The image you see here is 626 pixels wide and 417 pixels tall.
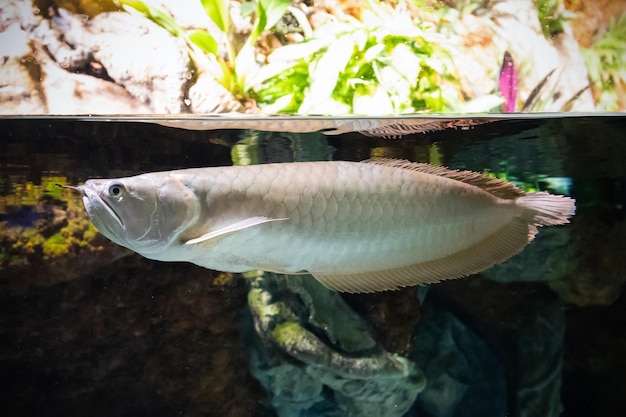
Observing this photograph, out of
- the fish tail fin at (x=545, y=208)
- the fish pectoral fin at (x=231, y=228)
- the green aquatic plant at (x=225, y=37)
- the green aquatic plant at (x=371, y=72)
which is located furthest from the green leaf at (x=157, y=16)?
the fish tail fin at (x=545, y=208)

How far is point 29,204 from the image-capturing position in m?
5.91

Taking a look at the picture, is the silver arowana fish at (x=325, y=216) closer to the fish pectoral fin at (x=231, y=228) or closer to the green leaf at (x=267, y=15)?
the fish pectoral fin at (x=231, y=228)

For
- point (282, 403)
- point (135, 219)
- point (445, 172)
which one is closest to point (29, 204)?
Answer: point (282, 403)

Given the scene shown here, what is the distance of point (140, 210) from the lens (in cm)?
172

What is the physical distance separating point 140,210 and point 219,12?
2.60 meters

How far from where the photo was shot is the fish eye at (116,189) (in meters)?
1.71

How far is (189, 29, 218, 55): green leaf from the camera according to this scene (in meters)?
3.74

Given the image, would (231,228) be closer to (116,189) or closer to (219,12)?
(116,189)

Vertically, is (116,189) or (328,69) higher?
(328,69)

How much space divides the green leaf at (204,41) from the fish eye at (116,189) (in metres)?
2.39

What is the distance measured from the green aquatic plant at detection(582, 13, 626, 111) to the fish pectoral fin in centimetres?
378

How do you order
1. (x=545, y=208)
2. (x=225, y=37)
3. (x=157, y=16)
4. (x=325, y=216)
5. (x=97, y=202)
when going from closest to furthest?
(x=97, y=202) < (x=325, y=216) < (x=545, y=208) < (x=157, y=16) < (x=225, y=37)

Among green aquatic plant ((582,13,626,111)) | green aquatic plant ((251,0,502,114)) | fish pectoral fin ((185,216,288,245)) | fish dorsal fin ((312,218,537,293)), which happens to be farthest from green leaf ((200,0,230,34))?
green aquatic plant ((582,13,626,111))

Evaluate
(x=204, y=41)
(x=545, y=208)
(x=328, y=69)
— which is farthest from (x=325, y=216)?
(x=204, y=41)
